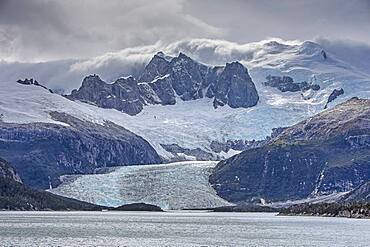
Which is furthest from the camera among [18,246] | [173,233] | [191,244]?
[173,233]

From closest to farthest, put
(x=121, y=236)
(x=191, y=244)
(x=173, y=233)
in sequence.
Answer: (x=191, y=244)
(x=121, y=236)
(x=173, y=233)

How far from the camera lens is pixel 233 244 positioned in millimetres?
160875

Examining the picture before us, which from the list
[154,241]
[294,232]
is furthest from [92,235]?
[294,232]

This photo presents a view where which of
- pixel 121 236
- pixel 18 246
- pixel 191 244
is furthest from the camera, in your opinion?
pixel 121 236

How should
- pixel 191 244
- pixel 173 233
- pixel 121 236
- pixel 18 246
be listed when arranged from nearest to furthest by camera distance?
pixel 18 246 < pixel 191 244 < pixel 121 236 < pixel 173 233

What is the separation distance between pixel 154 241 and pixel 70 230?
34203 millimetres

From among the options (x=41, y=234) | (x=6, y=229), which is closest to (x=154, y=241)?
(x=41, y=234)

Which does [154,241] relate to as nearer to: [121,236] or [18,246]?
[121,236]

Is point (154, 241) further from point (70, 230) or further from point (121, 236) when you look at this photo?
point (70, 230)

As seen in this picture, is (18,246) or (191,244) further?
(191,244)

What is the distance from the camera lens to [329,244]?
6412 inches

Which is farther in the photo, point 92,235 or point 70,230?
point 70,230

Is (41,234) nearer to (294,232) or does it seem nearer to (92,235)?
(92,235)

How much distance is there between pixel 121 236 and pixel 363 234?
46.5 m
